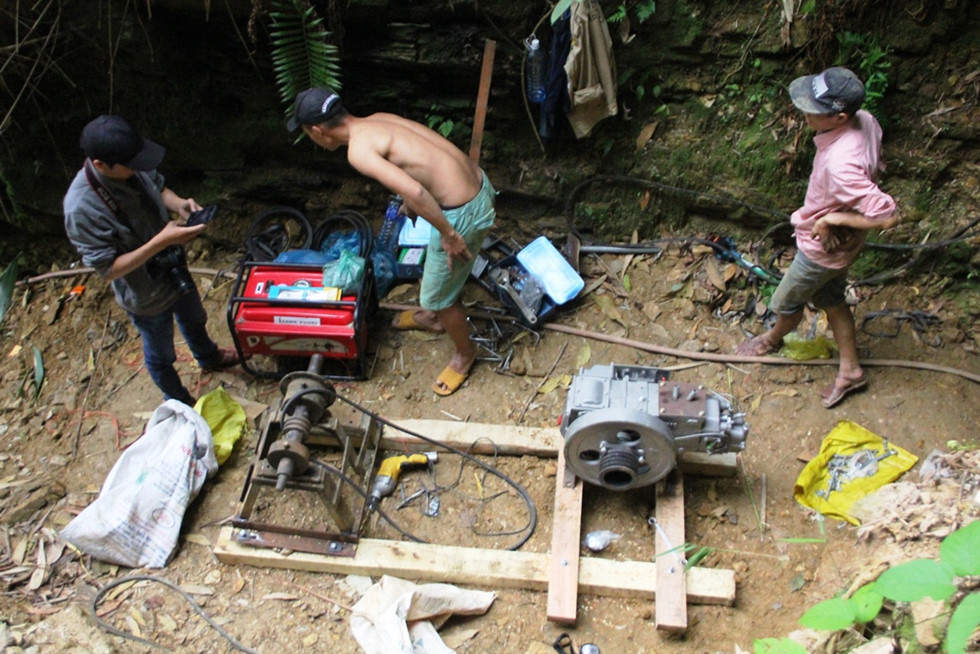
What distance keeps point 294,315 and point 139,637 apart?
1899 millimetres

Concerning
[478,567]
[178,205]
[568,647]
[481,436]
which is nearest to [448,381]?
[481,436]

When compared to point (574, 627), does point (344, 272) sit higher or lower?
higher

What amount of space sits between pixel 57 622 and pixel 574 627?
2.51m

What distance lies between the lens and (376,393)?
4.62 metres

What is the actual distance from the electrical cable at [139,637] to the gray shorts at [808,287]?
11.2 ft

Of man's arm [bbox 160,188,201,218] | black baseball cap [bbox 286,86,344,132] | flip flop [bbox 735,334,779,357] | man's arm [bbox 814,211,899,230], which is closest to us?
man's arm [bbox 814,211,899,230]

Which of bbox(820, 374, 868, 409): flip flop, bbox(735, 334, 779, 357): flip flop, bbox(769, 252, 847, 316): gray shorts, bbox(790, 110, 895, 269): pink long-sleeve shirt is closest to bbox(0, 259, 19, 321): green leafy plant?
bbox(735, 334, 779, 357): flip flop

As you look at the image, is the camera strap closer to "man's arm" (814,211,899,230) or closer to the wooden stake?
the wooden stake

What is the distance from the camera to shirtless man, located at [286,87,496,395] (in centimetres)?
362

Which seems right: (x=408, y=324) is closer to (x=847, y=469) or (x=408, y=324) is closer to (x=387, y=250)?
(x=387, y=250)

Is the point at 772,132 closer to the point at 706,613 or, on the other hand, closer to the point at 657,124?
the point at 657,124

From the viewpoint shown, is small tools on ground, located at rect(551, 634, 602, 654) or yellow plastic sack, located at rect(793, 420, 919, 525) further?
yellow plastic sack, located at rect(793, 420, 919, 525)

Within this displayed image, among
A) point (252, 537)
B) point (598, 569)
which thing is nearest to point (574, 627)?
point (598, 569)

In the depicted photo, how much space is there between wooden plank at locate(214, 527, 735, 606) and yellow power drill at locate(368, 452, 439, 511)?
13.9 inches
